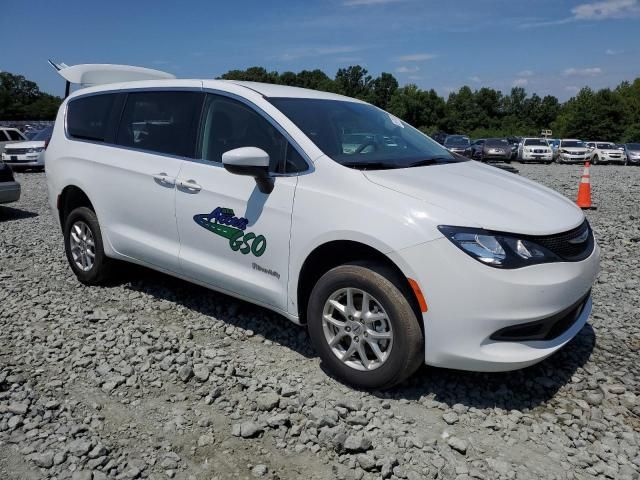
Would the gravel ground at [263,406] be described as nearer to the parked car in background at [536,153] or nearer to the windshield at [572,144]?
the parked car in background at [536,153]

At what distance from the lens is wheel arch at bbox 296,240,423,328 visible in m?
3.10

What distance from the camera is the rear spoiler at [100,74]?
553 centimetres

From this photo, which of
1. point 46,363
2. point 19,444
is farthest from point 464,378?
point 46,363

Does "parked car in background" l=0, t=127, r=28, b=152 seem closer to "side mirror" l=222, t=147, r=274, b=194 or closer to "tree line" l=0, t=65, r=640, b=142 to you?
"side mirror" l=222, t=147, r=274, b=194

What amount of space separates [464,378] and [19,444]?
8.39 feet

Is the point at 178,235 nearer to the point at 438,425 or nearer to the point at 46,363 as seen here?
the point at 46,363

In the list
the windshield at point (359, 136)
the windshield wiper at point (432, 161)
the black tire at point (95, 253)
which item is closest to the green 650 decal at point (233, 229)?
the windshield at point (359, 136)

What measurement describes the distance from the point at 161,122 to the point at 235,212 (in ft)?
4.12

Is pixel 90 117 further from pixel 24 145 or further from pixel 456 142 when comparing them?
pixel 456 142

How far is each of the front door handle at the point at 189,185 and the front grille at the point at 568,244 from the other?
225cm

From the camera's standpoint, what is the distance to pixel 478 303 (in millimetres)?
2879

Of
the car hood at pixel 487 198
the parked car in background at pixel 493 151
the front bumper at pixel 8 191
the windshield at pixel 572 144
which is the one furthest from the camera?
the windshield at pixel 572 144

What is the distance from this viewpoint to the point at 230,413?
3160mm

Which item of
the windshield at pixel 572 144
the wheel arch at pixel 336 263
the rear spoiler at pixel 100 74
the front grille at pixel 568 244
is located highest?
the rear spoiler at pixel 100 74
